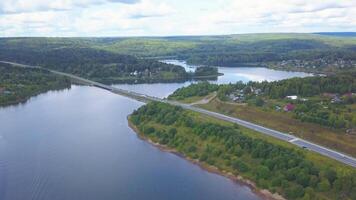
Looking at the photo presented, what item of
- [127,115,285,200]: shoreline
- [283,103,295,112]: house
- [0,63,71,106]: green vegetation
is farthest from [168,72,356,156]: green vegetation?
[0,63,71,106]: green vegetation

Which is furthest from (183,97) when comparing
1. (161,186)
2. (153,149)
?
(161,186)

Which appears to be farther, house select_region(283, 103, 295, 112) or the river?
house select_region(283, 103, 295, 112)

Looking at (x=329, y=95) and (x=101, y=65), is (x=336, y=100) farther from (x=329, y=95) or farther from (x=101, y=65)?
(x=101, y=65)

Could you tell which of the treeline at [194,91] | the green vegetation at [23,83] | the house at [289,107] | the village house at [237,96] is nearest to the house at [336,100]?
the house at [289,107]

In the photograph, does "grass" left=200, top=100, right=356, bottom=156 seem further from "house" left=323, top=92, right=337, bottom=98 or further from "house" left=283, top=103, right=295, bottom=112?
"house" left=323, top=92, right=337, bottom=98

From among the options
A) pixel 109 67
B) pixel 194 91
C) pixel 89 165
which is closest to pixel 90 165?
pixel 89 165

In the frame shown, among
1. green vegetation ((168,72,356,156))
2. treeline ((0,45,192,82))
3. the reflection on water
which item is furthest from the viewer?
treeline ((0,45,192,82))

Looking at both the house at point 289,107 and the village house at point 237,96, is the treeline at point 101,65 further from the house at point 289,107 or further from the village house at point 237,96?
the house at point 289,107
